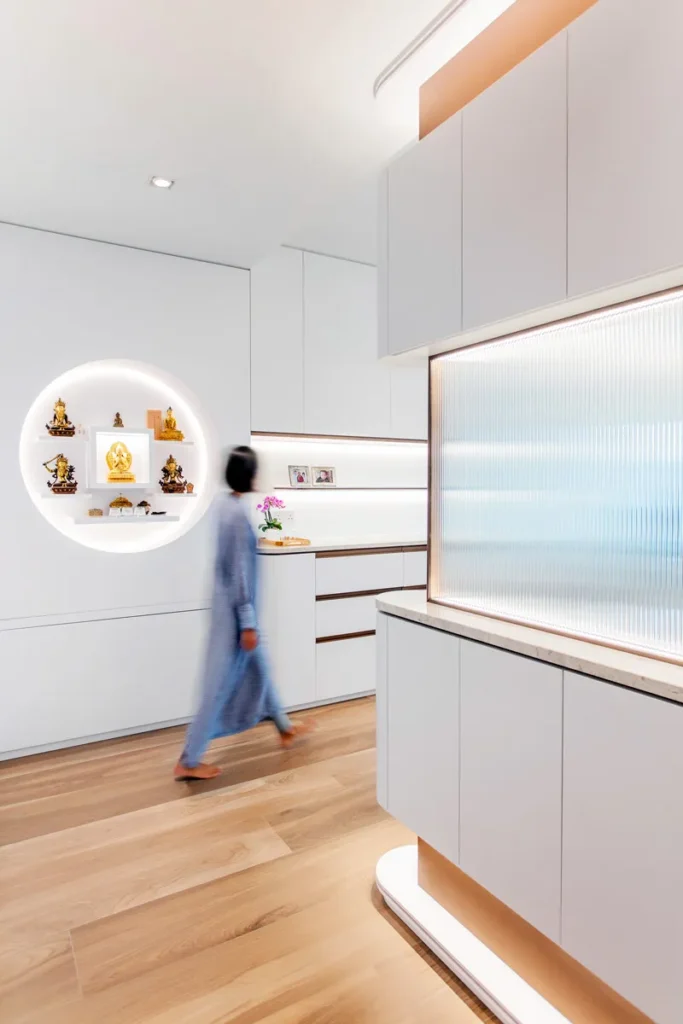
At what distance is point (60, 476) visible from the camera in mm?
3387

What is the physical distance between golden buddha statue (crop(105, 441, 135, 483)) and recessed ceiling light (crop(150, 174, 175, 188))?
1.41 m

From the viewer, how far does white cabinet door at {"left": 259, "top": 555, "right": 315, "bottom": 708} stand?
3627 mm

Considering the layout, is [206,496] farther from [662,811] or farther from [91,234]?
[662,811]

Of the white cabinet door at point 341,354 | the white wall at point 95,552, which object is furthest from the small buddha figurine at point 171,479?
the white cabinet door at point 341,354

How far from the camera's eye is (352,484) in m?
4.67

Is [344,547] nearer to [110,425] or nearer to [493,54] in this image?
[110,425]

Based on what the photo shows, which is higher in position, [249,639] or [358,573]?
[358,573]

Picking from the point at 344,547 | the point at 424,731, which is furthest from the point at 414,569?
the point at 424,731

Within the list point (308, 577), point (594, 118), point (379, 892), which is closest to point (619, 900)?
point (379, 892)

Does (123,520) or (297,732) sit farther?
(123,520)

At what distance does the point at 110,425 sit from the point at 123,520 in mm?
545

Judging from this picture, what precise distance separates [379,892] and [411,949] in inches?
10.3

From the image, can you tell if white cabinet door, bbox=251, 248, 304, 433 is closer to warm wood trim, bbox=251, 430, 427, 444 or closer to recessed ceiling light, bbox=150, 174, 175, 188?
warm wood trim, bbox=251, 430, 427, 444

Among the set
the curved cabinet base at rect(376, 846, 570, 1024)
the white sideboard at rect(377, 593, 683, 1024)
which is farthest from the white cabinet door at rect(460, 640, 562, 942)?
the curved cabinet base at rect(376, 846, 570, 1024)
